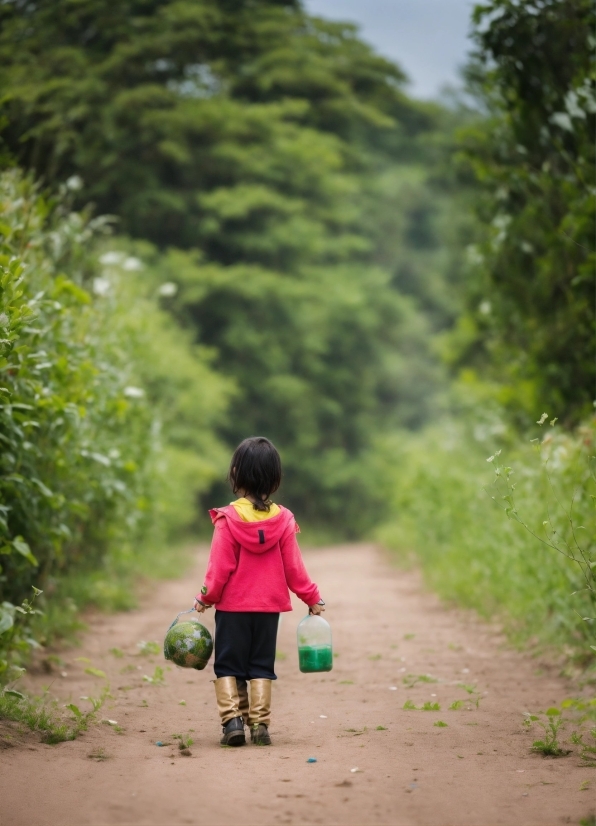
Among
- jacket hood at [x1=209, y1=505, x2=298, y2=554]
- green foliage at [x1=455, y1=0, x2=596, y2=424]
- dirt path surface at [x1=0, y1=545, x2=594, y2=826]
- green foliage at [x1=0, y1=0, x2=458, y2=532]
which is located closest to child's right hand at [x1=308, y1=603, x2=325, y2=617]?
jacket hood at [x1=209, y1=505, x2=298, y2=554]

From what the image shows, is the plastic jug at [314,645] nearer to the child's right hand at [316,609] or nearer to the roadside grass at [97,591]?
the child's right hand at [316,609]

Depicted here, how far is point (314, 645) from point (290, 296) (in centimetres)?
2260

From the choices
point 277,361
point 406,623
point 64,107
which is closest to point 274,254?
point 277,361

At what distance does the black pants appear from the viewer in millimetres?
5184

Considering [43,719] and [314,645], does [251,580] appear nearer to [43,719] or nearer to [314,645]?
[314,645]

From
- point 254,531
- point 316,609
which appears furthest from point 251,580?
point 316,609

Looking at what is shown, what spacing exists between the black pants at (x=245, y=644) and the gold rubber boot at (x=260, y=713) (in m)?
0.05

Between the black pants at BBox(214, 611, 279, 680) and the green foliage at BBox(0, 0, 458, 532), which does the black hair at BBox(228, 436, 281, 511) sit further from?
the green foliage at BBox(0, 0, 458, 532)

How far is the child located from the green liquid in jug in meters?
0.19

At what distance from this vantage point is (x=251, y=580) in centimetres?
521

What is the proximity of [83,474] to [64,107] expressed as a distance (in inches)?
295

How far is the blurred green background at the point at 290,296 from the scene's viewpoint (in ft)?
24.7

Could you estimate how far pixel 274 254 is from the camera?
94.5 feet

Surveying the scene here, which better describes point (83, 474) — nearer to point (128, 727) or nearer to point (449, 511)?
point (128, 727)
